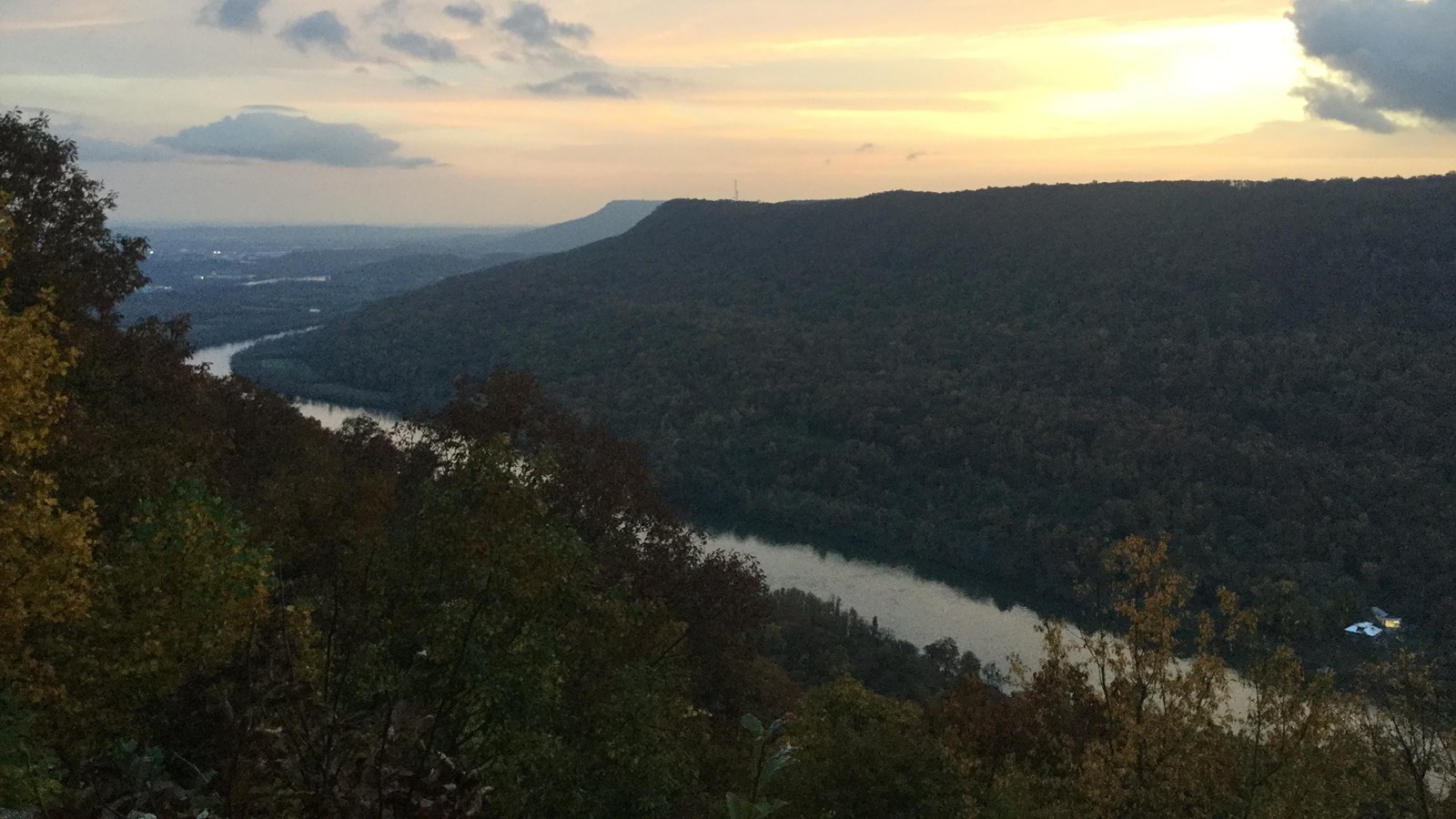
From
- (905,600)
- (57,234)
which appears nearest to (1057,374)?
(905,600)

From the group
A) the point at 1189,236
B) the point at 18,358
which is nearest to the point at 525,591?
the point at 18,358

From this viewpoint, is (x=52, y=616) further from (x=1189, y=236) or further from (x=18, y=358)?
(x=1189, y=236)

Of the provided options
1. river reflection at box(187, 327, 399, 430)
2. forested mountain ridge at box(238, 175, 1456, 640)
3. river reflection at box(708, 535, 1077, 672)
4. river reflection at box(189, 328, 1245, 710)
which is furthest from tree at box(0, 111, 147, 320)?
river reflection at box(187, 327, 399, 430)

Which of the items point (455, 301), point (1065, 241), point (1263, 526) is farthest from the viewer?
point (455, 301)

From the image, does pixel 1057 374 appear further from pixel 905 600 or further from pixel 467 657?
pixel 467 657

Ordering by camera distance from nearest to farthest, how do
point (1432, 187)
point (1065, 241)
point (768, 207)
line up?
1. point (1432, 187)
2. point (1065, 241)
3. point (768, 207)

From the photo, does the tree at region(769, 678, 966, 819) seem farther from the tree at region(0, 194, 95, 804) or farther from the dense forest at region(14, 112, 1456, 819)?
the tree at region(0, 194, 95, 804)
